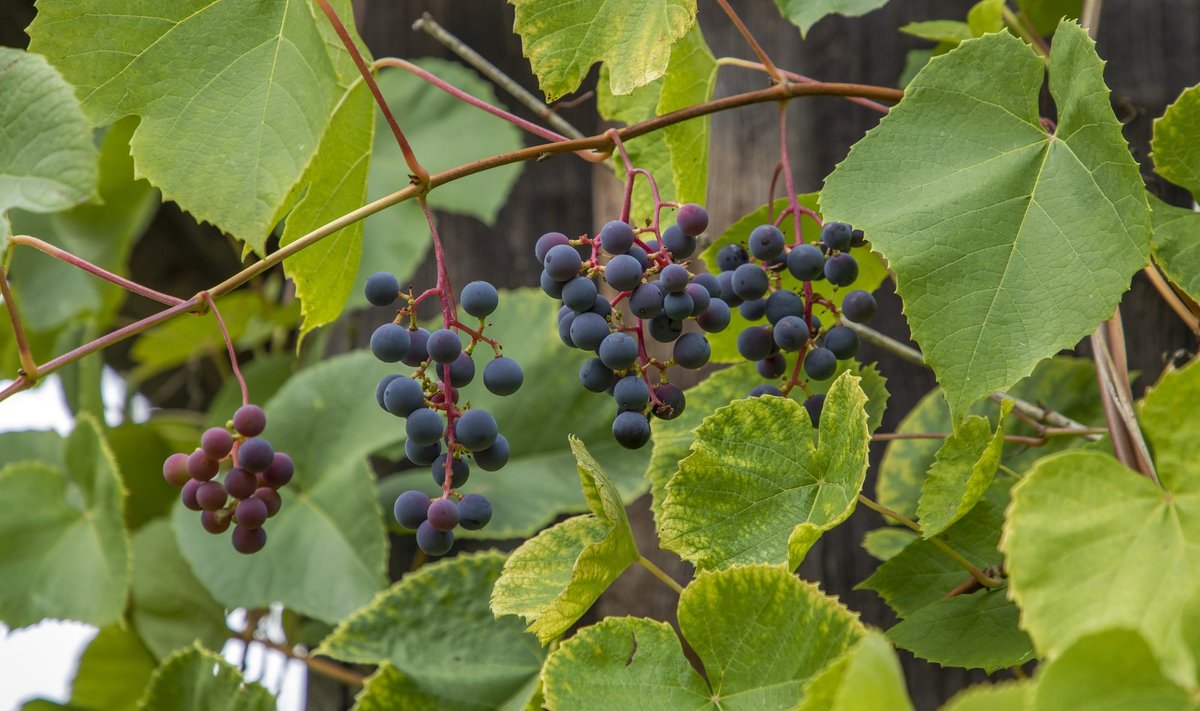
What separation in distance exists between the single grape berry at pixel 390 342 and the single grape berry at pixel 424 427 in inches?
1.7

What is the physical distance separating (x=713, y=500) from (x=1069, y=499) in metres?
0.30

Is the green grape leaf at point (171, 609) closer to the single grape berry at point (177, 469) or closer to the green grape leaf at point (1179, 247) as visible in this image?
the single grape berry at point (177, 469)

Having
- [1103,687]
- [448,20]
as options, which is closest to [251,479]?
[1103,687]

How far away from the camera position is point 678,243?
82 cm

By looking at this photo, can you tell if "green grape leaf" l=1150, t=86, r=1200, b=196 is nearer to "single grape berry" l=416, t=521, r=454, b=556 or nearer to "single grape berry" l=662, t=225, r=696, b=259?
"single grape berry" l=662, t=225, r=696, b=259

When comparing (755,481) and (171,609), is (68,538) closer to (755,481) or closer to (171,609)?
(171,609)

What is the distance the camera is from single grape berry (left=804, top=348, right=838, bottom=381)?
0.87 m

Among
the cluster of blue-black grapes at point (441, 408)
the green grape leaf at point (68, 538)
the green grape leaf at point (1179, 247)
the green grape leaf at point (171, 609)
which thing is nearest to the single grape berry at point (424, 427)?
the cluster of blue-black grapes at point (441, 408)

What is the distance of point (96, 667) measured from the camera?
5.69ft

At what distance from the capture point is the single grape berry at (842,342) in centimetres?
89

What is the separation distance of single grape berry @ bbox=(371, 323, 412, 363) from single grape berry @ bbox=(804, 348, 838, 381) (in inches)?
12.6

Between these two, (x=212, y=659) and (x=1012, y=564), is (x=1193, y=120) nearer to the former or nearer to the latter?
(x=1012, y=564)

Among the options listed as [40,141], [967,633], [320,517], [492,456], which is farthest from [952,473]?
[320,517]

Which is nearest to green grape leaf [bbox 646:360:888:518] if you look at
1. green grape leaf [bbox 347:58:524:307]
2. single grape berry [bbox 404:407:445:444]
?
single grape berry [bbox 404:407:445:444]
